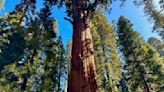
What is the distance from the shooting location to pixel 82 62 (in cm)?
611

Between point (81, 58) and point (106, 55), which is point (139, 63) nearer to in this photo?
point (106, 55)

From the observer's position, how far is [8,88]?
26.2m

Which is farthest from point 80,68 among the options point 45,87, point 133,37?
point 133,37

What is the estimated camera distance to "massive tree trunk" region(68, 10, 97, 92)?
577cm

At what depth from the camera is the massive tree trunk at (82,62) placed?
5.77m

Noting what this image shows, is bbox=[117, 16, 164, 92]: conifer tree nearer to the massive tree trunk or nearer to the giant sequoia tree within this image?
the giant sequoia tree

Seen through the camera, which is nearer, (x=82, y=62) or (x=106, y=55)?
(x=82, y=62)

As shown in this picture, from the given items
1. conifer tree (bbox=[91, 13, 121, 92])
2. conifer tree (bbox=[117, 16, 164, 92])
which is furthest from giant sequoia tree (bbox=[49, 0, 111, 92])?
conifer tree (bbox=[91, 13, 121, 92])

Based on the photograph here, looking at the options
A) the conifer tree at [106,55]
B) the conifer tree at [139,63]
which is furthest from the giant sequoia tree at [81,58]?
the conifer tree at [106,55]

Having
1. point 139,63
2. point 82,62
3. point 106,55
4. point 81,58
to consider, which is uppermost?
point 106,55

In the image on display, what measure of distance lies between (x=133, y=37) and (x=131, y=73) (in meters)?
5.42

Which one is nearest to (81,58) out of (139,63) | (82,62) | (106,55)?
(82,62)

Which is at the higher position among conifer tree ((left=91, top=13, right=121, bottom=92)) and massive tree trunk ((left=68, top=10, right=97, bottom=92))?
conifer tree ((left=91, top=13, right=121, bottom=92))

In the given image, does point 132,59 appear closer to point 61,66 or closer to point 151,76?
point 151,76
